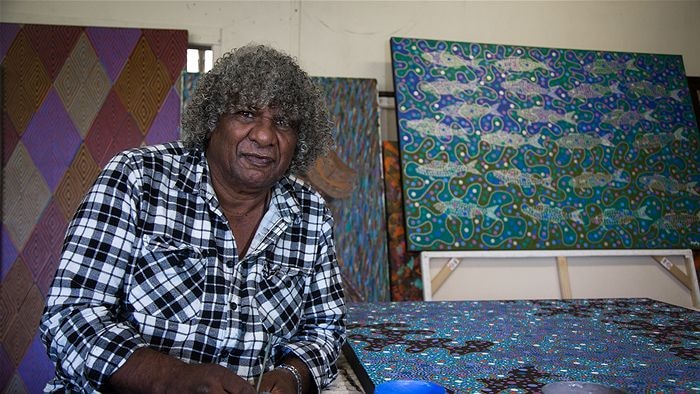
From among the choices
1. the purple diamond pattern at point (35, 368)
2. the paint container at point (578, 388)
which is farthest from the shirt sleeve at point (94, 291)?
the purple diamond pattern at point (35, 368)

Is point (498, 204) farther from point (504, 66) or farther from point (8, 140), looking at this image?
point (8, 140)

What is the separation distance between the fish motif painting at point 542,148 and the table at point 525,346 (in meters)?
1.13

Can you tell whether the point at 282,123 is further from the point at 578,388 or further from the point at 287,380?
the point at 578,388

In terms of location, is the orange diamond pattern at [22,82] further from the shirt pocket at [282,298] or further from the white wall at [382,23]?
the shirt pocket at [282,298]

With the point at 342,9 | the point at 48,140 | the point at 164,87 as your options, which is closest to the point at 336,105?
the point at 342,9

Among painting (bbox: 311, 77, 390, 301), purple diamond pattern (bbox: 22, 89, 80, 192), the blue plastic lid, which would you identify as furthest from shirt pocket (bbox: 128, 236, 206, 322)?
purple diamond pattern (bbox: 22, 89, 80, 192)

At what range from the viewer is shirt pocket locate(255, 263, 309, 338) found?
45.9 inches

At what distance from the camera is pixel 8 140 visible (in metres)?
2.75

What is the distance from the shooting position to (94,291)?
0.99 metres

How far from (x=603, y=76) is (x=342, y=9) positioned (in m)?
1.88

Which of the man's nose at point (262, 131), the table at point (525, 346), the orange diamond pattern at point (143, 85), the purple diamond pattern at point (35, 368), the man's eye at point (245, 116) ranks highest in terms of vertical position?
the orange diamond pattern at point (143, 85)

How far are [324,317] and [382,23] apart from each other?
8.64 feet

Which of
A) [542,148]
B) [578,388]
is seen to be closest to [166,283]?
[578,388]

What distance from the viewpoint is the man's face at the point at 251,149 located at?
1.18 meters
